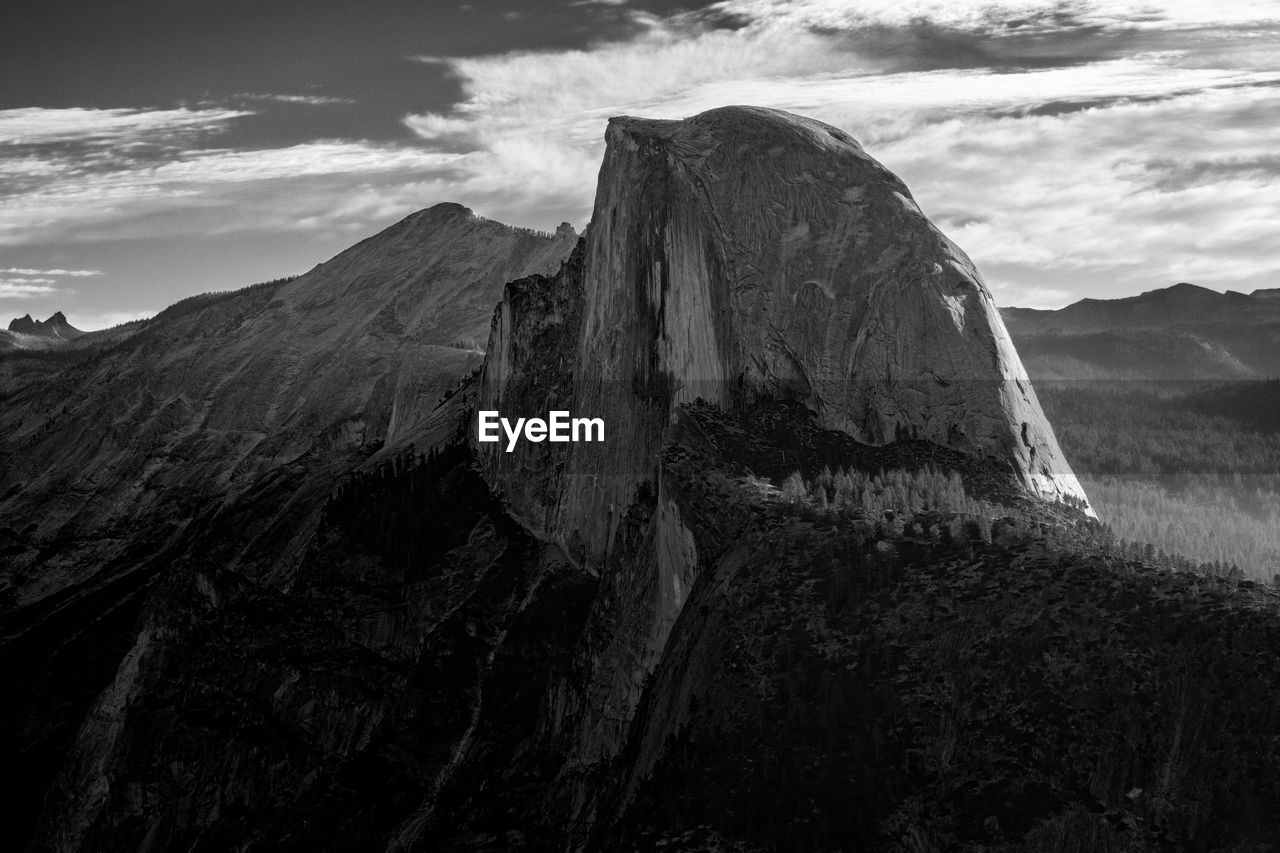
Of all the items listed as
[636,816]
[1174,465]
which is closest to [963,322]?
[636,816]

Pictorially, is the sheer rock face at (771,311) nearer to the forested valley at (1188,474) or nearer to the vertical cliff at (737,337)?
the vertical cliff at (737,337)

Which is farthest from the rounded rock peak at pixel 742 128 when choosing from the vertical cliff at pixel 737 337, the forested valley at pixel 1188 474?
the forested valley at pixel 1188 474

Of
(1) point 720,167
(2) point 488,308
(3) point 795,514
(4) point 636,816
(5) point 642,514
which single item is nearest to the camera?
(4) point 636,816

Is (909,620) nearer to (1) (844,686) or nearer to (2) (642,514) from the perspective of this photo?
(1) (844,686)

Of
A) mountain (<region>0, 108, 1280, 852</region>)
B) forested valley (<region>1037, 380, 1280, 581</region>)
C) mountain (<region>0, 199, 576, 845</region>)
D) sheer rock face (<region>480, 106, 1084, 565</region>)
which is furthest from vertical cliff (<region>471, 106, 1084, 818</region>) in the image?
mountain (<region>0, 199, 576, 845</region>)

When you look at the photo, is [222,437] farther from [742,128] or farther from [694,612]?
[694,612]

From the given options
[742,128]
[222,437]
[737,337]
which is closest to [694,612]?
[737,337]
